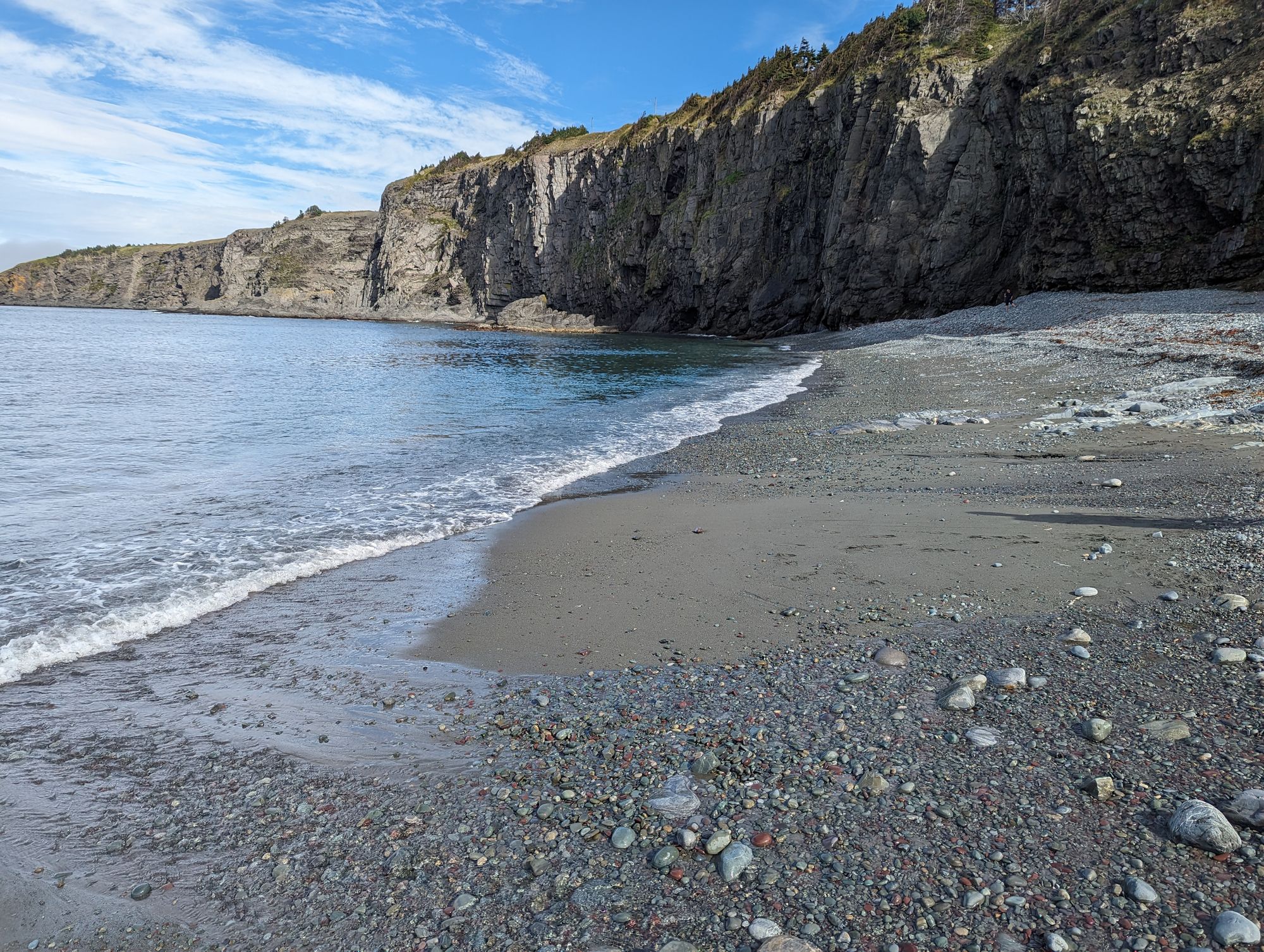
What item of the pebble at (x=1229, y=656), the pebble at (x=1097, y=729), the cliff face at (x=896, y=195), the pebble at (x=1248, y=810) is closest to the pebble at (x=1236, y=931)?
the pebble at (x=1248, y=810)

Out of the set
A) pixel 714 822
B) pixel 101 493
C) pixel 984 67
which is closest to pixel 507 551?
pixel 714 822

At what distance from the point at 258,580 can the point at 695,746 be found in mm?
4827

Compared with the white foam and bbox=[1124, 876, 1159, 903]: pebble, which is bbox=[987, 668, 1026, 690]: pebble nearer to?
bbox=[1124, 876, 1159, 903]: pebble

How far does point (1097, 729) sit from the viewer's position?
10.8 feet

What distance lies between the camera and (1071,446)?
9.85m

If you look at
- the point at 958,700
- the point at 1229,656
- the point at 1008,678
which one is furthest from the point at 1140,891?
the point at 1229,656

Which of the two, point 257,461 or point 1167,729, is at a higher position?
point 1167,729

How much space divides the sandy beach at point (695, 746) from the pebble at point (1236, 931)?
0.07 ft

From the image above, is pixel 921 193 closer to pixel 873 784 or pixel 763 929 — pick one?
pixel 873 784

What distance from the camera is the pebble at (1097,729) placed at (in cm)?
327

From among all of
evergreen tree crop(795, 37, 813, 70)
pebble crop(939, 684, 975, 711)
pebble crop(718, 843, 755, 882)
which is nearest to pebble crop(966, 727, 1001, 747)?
pebble crop(939, 684, 975, 711)

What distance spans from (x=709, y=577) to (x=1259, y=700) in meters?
3.65

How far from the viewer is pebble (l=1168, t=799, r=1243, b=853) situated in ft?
8.20

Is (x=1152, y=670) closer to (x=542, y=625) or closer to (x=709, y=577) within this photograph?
(x=709, y=577)
